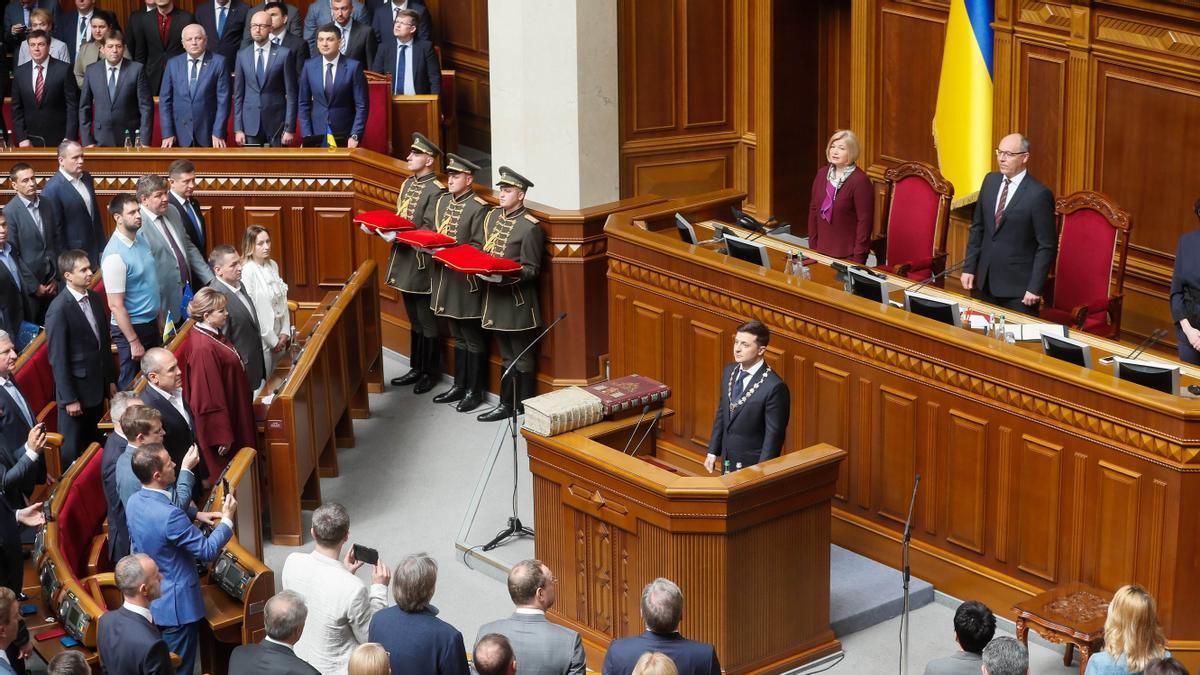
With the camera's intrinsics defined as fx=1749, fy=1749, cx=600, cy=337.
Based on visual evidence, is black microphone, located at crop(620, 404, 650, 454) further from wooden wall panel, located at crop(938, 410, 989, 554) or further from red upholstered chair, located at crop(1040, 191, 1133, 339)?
red upholstered chair, located at crop(1040, 191, 1133, 339)

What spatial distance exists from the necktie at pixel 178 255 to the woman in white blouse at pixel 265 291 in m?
0.70

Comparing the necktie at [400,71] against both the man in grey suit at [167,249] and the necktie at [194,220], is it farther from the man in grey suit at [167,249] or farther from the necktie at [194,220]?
the man in grey suit at [167,249]

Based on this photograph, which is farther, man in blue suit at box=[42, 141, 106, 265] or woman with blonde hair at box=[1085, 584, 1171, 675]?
man in blue suit at box=[42, 141, 106, 265]

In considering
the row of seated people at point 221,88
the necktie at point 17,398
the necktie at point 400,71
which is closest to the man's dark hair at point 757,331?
the necktie at point 17,398

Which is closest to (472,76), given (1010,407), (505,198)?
(505,198)

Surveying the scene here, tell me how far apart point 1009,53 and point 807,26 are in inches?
74.2

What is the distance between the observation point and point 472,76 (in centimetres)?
1431

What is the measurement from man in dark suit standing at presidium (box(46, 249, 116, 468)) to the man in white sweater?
3.22 metres

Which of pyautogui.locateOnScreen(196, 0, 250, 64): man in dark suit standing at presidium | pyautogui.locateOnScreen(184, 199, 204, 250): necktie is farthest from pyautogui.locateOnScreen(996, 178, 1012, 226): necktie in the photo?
pyautogui.locateOnScreen(196, 0, 250, 64): man in dark suit standing at presidium

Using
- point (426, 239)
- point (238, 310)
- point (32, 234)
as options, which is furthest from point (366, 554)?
point (32, 234)

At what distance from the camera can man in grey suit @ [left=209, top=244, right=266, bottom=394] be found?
8727 millimetres

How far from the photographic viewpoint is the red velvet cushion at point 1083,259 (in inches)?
345

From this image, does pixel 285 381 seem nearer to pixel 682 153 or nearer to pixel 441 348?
pixel 441 348

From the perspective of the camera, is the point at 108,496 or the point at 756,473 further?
the point at 108,496
